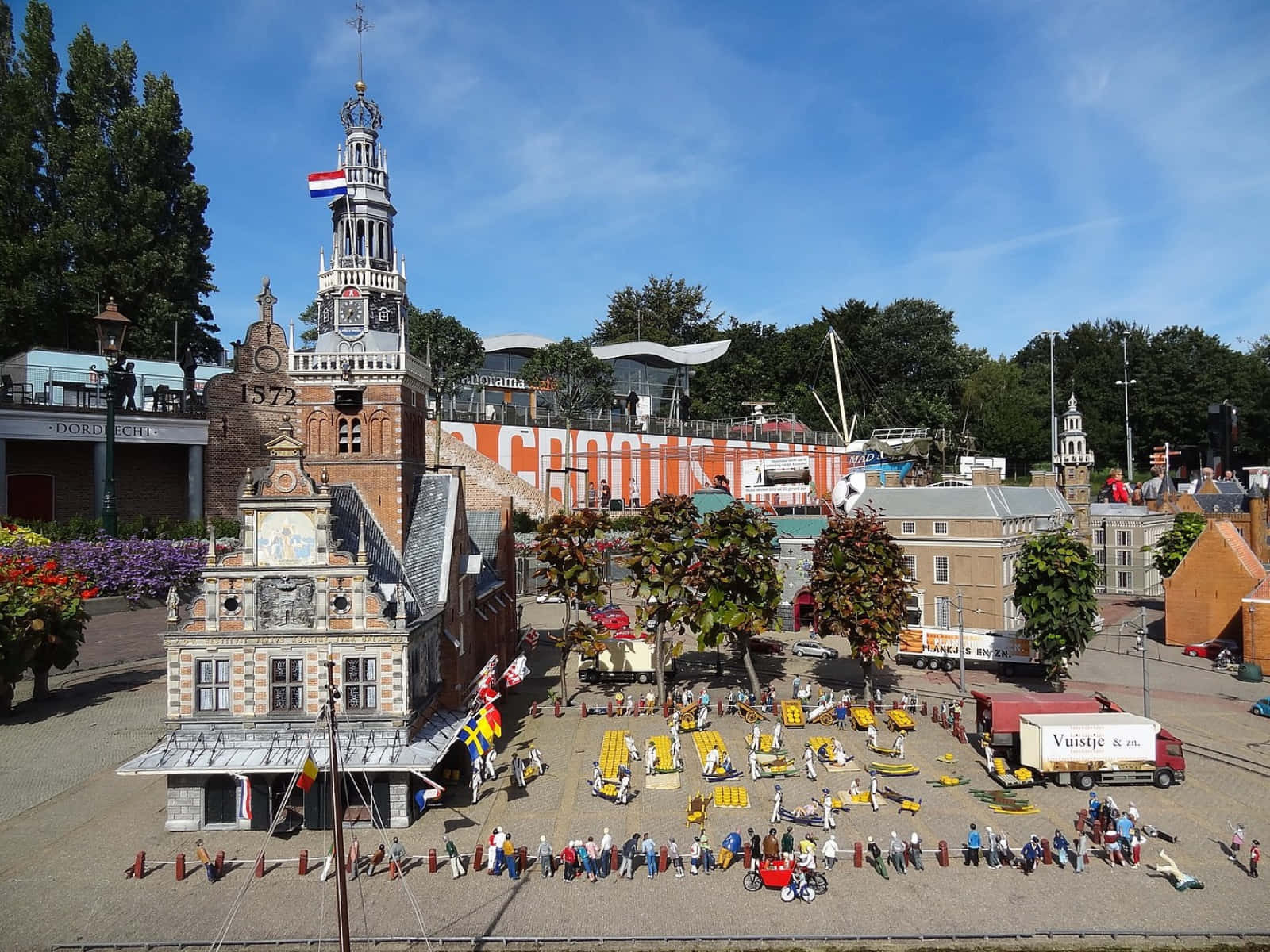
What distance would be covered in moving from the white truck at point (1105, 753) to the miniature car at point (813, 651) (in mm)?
21149

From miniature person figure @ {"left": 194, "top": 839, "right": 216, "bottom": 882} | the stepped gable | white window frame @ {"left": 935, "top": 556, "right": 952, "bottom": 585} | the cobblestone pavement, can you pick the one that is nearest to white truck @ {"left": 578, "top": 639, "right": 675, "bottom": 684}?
the cobblestone pavement

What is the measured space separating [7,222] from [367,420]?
1691 inches

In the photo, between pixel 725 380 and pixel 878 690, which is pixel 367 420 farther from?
pixel 725 380

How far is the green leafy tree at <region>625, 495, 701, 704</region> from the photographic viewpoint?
41.1 m

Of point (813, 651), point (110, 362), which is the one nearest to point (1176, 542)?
point (813, 651)

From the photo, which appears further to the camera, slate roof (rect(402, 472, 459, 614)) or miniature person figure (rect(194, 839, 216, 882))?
slate roof (rect(402, 472, 459, 614))

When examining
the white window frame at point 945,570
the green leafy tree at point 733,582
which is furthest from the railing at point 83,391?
the white window frame at point 945,570

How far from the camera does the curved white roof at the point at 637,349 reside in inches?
4348

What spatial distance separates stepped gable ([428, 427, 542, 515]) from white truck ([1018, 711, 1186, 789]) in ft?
155

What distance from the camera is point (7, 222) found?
200ft

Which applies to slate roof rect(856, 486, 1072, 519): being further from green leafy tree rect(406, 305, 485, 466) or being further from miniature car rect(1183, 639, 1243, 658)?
green leafy tree rect(406, 305, 485, 466)

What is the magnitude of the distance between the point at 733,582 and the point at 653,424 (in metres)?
51.9

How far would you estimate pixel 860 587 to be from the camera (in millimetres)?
40656

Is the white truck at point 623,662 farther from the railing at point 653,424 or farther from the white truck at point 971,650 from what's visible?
the railing at point 653,424
